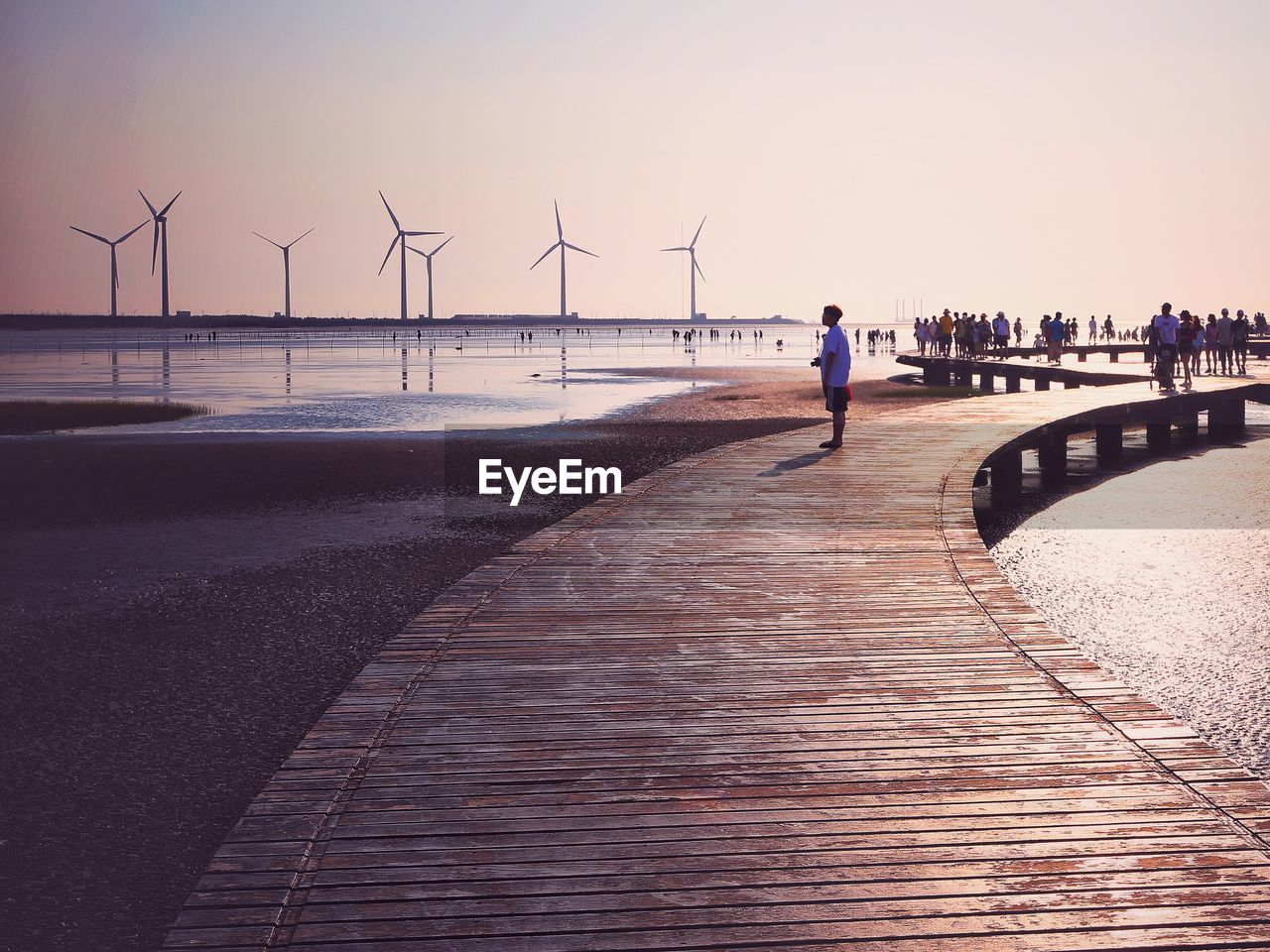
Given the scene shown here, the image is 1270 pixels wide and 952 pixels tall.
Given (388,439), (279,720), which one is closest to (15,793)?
(279,720)

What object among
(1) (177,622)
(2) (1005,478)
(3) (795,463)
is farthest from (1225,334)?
(1) (177,622)

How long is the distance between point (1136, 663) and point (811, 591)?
2469 mm

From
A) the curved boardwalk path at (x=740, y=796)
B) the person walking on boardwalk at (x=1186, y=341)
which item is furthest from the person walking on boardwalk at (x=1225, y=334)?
the curved boardwalk path at (x=740, y=796)

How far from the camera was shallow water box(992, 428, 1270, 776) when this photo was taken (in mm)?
7777

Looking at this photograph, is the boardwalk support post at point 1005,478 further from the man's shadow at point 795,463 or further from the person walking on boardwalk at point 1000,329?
the person walking on boardwalk at point 1000,329

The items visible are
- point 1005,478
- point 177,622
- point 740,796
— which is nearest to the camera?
point 740,796

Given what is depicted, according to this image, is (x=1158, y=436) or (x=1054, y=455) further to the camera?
(x=1158, y=436)

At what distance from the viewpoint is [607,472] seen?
64.0 ft

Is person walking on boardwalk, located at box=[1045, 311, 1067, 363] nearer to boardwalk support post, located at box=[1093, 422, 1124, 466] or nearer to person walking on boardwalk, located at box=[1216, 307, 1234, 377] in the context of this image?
person walking on boardwalk, located at box=[1216, 307, 1234, 377]

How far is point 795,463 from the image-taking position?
1566 centimetres

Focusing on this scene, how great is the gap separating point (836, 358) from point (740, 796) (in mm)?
12589

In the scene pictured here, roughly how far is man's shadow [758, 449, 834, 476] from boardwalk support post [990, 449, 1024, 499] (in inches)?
101

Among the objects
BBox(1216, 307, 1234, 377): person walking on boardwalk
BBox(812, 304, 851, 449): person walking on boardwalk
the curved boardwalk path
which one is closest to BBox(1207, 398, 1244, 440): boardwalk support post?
BBox(1216, 307, 1234, 377): person walking on boardwalk

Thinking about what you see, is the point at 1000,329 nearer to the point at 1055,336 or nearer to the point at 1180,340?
the point at 1055,336
